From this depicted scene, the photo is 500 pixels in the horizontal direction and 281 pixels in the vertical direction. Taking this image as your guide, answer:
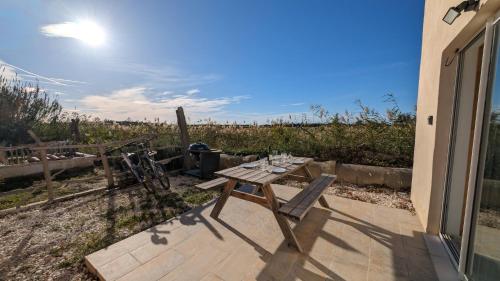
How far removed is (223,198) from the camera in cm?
274

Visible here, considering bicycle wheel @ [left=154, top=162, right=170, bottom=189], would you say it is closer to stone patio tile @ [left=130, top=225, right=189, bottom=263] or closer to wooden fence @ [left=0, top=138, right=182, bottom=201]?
wooden fence @ [left=0, top=138, right=182, bottom=201]

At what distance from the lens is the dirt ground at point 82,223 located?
2.11 m

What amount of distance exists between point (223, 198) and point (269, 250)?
0.90 m

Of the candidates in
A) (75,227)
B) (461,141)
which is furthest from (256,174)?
(75,227)

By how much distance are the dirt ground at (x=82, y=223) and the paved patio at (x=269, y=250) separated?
12.0 inches

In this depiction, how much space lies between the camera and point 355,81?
6.18 meters

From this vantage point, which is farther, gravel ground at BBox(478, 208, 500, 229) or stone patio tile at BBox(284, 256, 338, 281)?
stone patio tile at BBox(284, 256, 338, 281)

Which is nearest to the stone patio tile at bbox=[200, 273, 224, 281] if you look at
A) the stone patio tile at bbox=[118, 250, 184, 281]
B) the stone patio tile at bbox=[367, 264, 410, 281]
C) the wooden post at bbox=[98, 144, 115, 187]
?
the stone patio tile at bbox=[118, 250, 184, 281]

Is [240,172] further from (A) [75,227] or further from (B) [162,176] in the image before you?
(A) [75,227]

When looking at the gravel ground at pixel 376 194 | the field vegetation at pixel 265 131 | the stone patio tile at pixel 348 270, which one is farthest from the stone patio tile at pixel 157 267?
the field vegetation at pixel 265 131

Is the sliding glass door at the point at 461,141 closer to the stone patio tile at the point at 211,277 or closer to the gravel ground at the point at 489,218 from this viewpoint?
the gravel ground at the point at 489,218

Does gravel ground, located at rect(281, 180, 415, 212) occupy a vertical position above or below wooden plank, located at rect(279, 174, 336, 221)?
below

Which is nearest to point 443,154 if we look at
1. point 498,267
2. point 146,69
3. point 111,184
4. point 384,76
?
point 498,267

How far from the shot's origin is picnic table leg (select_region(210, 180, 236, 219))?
2.62 m
